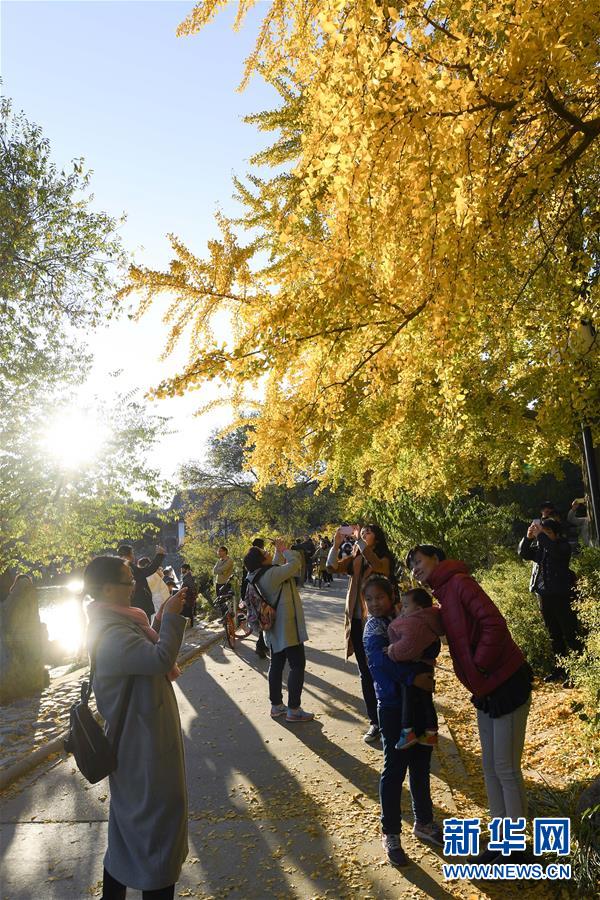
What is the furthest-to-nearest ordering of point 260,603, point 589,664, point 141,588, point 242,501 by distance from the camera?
point 242,501 → point 141,588 → point 260,603 → point 589,664

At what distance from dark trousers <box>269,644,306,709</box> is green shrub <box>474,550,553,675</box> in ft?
8.68

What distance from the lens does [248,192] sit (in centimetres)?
683

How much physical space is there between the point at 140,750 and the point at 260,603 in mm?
4133

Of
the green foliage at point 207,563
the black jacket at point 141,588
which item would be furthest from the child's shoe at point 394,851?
the green foliage at point 207,563

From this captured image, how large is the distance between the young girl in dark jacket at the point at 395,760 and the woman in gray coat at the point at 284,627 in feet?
8.67

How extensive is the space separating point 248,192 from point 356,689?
19.8ft

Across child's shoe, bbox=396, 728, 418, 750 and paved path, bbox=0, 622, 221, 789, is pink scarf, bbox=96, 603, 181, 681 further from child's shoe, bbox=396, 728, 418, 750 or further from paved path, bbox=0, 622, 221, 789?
paved path, bbox=0, 622, 221, 789

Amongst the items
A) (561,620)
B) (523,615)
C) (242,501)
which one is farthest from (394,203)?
(242,501)

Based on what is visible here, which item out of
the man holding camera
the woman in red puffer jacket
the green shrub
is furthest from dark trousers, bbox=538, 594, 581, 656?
the woman in red puffer jacket

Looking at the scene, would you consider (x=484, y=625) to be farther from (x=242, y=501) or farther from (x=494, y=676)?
(x=242, y=501)

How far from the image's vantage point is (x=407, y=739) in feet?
12.5

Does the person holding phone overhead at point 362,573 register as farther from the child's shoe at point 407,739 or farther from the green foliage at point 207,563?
the green foliage at point 207,563

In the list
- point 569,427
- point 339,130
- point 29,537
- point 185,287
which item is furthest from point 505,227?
point 29,537

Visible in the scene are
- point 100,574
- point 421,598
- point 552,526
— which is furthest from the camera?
point 552,526
